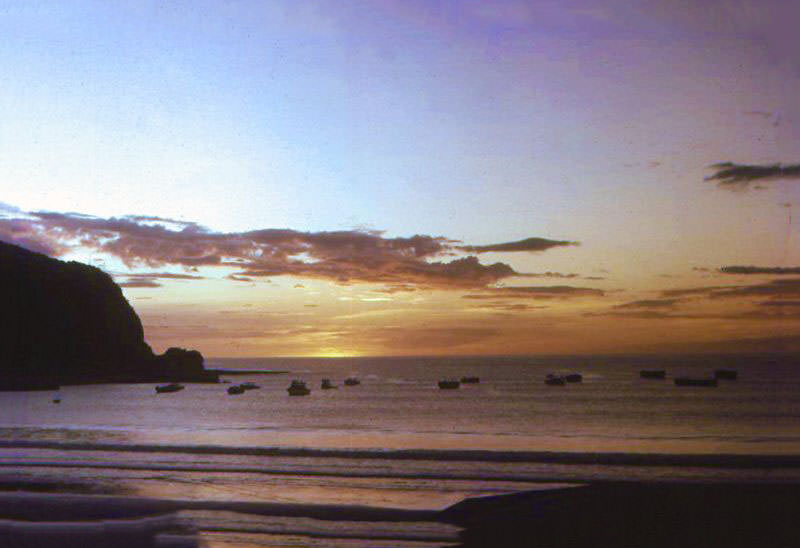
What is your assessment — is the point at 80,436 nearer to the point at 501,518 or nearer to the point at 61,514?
the point at 61,514

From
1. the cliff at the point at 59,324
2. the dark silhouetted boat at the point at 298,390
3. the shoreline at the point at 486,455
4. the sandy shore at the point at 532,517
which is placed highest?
the cliff at the point at 59,324

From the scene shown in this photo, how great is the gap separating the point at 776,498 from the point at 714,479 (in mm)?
5010

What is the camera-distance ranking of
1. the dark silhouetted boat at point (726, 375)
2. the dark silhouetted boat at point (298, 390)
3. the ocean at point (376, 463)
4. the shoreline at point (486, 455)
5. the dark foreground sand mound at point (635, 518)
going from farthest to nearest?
the dark silhouetted boat at point (726, 375)
the dark silhouetted boat at point (298, 390)
the shoreline at point (486, 455)
the ocean at point (376, 463)
the dark foreground sand mound at point (635, 518)

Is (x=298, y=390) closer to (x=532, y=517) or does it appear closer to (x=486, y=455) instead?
(x=486, y=455)

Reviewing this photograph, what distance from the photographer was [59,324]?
162750 millimetres

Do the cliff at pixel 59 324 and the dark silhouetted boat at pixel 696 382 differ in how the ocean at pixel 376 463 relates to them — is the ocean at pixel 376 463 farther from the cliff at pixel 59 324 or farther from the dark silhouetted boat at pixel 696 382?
the cliff at pixel 59 324

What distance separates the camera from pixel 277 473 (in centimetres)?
2795

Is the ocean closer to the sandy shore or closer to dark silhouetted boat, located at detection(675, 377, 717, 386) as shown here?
the sandy shore

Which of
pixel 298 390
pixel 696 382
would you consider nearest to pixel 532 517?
pixel 298 390

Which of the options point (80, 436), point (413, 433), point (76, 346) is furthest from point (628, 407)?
point (76, 346)

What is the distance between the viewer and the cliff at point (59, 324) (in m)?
156

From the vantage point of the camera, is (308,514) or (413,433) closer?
(308,514)

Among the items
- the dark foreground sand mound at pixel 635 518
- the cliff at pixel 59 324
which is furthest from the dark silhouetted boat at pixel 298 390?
the dark foreground sand mound at pixel 635 518

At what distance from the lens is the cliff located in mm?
155625
